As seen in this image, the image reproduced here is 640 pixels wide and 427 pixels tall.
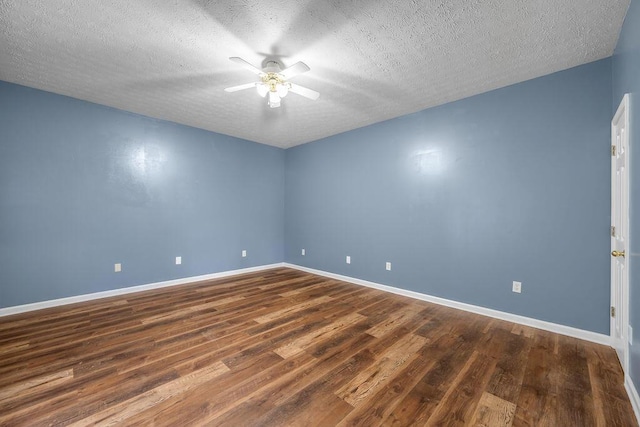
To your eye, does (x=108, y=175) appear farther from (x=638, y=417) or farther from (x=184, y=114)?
(x=638, y=417)

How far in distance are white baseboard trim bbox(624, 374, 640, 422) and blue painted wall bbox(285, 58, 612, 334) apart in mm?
825

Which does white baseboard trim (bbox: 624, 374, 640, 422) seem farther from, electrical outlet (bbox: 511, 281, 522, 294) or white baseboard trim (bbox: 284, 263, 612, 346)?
electrical outlet (bbox: 511, 281, 522, 294)

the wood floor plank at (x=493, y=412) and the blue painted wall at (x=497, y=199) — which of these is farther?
the blue painted wall at (x=497, y=199)

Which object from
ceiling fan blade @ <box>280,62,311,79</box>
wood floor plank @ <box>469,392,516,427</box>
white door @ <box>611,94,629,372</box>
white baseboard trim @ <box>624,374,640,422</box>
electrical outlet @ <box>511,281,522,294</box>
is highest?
ceiling fan blade @ <box>280,62,311,79</box>

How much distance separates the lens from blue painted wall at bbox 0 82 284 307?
290 cm

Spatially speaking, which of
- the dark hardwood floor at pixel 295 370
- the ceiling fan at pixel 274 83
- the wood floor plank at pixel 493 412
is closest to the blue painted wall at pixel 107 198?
the dark hardwood floor at pixel 295 370

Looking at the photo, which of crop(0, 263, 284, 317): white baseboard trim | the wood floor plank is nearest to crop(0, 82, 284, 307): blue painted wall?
crop(0, 263, 284, 317): white baseboard trim

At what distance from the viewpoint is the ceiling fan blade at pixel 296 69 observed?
2031 millimetres

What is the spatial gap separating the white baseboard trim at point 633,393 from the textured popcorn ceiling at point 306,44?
2.49 m

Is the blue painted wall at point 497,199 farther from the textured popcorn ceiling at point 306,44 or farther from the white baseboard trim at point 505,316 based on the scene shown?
the textured popcorn ceiling at point 306,44

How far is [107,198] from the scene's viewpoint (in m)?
3.46

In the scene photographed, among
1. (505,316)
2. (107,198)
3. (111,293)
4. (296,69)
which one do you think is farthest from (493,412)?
(107,198)

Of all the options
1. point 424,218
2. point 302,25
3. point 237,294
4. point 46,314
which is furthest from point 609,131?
point 46,314

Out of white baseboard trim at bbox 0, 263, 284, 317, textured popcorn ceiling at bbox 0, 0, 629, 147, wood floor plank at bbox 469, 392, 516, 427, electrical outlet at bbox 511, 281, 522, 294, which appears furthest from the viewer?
white baseboard trim at bbox 0, 263, 284, 317
